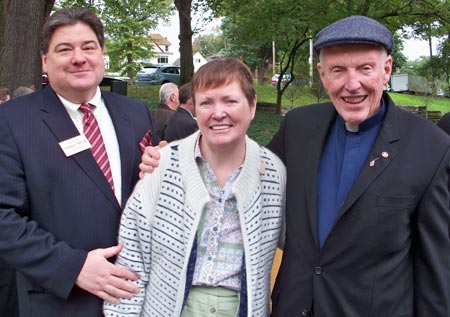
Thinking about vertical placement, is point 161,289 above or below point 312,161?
below

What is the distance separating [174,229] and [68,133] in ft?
2.23

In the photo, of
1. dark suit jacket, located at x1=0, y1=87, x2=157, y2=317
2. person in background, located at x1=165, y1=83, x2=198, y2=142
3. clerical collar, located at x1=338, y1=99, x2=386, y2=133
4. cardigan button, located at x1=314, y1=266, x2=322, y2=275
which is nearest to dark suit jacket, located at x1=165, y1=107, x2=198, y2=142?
person in background, located at x1=165, y1=83, x2=198, y2=142

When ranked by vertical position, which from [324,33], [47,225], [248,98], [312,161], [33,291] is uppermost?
[324,33]

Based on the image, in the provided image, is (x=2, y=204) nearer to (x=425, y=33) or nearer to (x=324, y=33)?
(x=324, y=33)

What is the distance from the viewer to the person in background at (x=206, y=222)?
6.52 ft

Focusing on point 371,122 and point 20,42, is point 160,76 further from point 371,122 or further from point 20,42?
point 371,122

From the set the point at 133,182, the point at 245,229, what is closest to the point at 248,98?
the point at 245,229

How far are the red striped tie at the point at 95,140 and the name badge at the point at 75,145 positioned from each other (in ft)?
0.16

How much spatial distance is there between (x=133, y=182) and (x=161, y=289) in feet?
1.87

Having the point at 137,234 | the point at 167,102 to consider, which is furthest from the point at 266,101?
the point at 137,234

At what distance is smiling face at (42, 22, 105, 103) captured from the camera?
2.16m

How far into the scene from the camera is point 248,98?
2.04 meters

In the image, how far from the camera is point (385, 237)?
75.0 inches

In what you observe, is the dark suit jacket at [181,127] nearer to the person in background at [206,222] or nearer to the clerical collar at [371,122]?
the person in background at [206,222]
